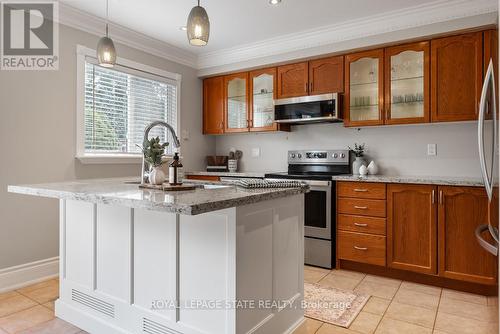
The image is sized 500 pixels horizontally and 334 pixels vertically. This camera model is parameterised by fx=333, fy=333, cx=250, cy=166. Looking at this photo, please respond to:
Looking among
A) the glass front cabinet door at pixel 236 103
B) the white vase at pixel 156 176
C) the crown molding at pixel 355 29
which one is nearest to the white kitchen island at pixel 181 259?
the white vase at pixel 156 176

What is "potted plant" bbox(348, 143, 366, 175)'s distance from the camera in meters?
3.55

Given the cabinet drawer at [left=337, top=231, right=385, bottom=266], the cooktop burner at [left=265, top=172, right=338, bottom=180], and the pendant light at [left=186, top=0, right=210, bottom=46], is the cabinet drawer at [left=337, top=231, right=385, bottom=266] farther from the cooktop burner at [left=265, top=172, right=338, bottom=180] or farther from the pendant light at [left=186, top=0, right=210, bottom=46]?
the pendant light at [left=186, top=0, right=210, bottom=46]

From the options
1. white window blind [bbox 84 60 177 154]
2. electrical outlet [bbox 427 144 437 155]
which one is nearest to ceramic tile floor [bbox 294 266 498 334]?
electrical outlet [bbox 427 144 437 155]

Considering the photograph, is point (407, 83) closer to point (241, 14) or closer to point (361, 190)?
point (361, 190)

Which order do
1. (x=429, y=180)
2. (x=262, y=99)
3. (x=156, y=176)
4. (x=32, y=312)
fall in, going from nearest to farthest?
(x=156, y=176) < (x=32, y=312) < (x=429, y=180) < (x=262, y=99)

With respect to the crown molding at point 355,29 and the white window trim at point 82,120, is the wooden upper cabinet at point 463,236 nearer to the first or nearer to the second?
the crown molding at point 355,29

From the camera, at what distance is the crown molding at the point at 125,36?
3045mm

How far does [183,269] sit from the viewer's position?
1.67 m

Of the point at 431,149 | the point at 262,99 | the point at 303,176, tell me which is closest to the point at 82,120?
the point at 262,99

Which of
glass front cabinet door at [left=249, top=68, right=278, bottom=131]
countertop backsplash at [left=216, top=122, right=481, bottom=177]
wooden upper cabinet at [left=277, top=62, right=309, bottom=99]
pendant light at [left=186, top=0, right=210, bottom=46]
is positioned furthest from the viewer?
glass front cabinet door at [left=249, top=68, right=278, bottom=131]

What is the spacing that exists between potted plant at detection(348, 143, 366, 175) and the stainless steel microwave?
36cm

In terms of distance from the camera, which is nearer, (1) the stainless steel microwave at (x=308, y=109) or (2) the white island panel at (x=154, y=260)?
(2) the white island panel at (x=154, y=260)

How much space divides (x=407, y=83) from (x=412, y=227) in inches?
53.4

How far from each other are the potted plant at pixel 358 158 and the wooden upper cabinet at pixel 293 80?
0.83 meters
